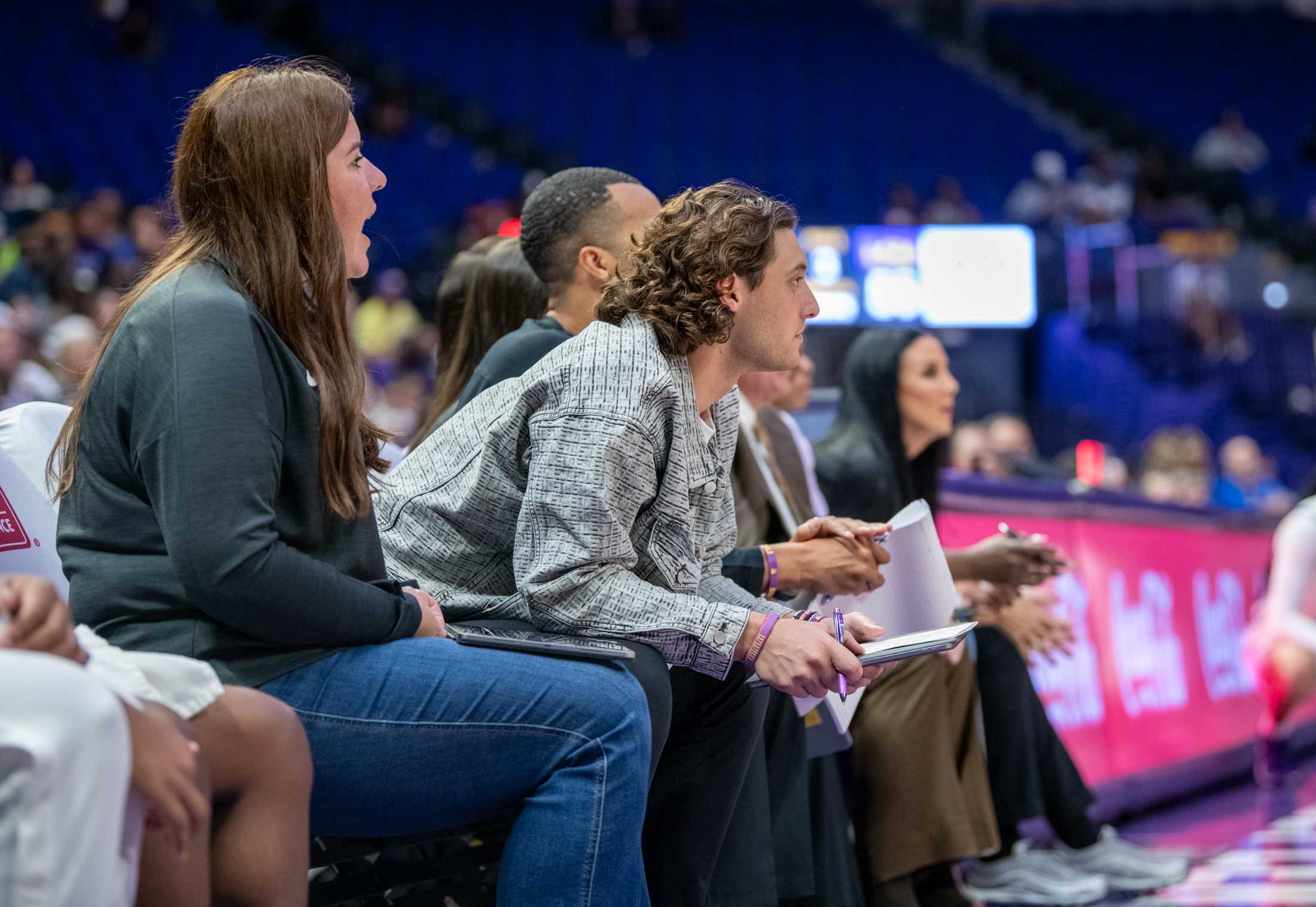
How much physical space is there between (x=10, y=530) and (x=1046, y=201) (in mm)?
14229

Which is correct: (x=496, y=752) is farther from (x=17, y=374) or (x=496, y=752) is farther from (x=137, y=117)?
(x=137, y=117)

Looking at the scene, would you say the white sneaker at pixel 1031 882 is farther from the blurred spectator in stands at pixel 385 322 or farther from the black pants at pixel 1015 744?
the blurred spectator in stands at pixel 385 322

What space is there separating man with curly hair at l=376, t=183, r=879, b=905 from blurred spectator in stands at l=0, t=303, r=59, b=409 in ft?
12.6

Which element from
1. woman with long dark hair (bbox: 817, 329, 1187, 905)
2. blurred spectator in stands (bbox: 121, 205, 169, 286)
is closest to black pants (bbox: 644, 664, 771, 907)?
woman with long dark hair (bbox: 817, 329, 1187, 905)

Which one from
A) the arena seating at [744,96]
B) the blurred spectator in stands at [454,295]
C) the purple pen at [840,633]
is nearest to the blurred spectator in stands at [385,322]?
the arena seating at [744,96]

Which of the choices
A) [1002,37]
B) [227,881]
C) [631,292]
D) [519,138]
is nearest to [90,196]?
[519,138]

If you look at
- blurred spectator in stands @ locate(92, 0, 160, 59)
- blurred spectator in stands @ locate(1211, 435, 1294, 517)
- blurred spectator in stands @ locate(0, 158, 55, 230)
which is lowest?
blurred spectator in stands @ locate(1211, 435, 1294, 517)

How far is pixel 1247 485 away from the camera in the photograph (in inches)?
409

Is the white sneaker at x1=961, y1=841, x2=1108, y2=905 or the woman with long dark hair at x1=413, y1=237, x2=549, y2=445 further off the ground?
the woman with long dark hair at x1=413, y1=237, x2=549, y2=445

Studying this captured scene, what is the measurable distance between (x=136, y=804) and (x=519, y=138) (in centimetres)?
1330

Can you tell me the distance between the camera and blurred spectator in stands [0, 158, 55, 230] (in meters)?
8.63

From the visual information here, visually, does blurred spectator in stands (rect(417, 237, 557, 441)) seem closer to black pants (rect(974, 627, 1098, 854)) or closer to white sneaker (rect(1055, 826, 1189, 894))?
black pants (rect(974, 627, 1098, 854))

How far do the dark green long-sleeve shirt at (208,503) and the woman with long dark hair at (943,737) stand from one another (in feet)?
5.04

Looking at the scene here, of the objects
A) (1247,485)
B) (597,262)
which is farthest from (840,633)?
(1247,485)
